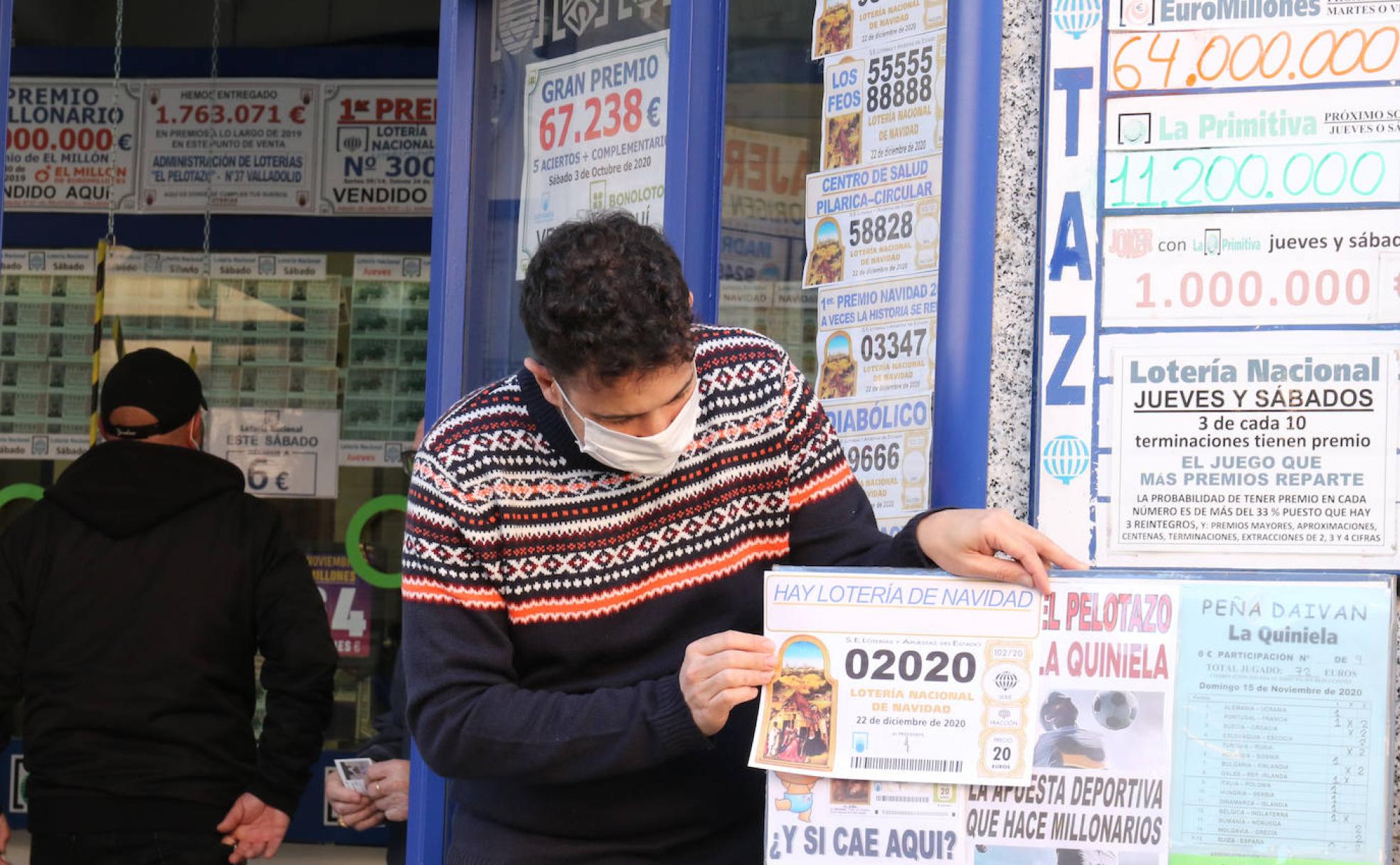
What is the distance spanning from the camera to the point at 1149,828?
203 centimetres

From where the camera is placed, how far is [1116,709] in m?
2.05

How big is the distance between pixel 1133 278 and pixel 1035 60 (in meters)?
0.41

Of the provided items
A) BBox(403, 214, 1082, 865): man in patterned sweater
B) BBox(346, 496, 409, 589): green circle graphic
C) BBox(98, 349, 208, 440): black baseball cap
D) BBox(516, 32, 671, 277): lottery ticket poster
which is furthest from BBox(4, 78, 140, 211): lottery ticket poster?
BBox(403, 214, 1082, 865): man in patterned sweater

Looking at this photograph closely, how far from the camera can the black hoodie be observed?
12.9ft

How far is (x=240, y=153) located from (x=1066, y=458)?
5897 millimetres

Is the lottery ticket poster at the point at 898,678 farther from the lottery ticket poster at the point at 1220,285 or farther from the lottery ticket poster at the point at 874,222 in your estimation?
the lottery ticket poster at the point at 874,222

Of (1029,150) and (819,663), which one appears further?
(1029,150)

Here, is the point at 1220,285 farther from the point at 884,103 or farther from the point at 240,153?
the point at 240,153

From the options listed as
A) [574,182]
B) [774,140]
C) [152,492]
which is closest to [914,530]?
[774,140]

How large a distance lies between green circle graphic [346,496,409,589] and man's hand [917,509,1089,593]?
218 inches

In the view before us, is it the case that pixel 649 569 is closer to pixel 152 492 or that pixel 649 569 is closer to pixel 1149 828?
pixel 1149 828

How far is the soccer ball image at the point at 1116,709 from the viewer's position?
204cm

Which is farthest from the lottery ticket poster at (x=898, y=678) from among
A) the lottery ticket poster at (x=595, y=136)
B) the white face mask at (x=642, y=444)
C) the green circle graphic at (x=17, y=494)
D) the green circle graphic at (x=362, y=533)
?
the green circle graphic at (x=17, y=494)

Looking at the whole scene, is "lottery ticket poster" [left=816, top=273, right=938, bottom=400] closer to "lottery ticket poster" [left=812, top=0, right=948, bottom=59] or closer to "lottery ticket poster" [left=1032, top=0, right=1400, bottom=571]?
"lottery ticket poster" [left=1032, top=0, right=1400, bottom=571]
